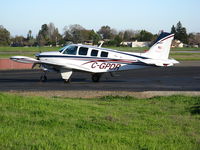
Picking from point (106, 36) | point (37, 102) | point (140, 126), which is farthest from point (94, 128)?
point (106, 36)

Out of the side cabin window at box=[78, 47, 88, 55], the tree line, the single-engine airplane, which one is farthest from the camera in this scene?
the tree line

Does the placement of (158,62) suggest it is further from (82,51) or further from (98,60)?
(82,51)

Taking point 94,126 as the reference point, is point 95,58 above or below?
above

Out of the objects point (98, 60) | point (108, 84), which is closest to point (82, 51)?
point (98, 60)

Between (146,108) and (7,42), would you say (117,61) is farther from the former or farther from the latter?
(7,42)

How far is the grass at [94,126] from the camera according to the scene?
7192 millimetres

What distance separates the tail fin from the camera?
Answer: 24344 mm

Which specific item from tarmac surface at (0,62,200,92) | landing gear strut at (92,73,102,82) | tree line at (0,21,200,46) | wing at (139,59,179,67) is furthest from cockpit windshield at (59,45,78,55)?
tree line at (0,21,200,46)

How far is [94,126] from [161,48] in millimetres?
16398

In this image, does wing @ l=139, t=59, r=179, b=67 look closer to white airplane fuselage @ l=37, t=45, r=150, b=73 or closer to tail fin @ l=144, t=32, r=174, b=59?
white airplane fuselage @ l=37, t=45, r=150, b=73

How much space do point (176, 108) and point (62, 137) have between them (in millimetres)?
6025

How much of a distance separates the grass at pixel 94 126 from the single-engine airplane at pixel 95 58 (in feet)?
36.4

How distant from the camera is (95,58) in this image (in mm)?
24359

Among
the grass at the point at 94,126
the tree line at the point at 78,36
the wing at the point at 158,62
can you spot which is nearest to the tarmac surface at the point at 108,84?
the wing at the point at 158,62
